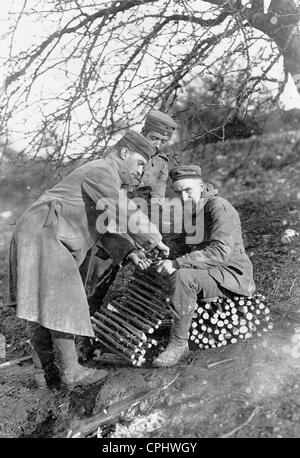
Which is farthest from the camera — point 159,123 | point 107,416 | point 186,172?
point 159,123

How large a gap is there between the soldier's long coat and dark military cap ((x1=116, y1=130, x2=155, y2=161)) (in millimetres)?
216

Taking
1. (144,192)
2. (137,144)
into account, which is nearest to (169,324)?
(137,144)

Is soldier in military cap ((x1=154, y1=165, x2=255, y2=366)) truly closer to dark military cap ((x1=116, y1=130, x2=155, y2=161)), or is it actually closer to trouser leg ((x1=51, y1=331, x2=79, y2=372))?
dark military cap ((x1=116, y1=130, x2=155, y2=161))

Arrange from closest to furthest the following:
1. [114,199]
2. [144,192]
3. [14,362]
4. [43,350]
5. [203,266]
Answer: [114,199], [203,266], [43,350], [14,362], [144,192]

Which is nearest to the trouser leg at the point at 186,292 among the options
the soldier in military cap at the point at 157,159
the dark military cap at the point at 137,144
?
the dark military cap at the point at 137,144

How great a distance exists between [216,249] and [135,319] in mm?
1134

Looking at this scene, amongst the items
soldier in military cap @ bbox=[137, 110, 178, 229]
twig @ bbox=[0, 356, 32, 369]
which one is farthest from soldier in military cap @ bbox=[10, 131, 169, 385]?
soldier in military cap @ bbox=[137, 110, 178, 229]

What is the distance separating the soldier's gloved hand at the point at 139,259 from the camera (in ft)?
14.2

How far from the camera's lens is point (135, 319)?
4.75 metres

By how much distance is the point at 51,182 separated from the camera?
7844 millimetres

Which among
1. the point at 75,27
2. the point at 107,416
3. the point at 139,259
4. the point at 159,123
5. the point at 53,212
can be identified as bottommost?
the point at 107,416

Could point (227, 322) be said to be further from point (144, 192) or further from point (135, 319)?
point (144, 192)
